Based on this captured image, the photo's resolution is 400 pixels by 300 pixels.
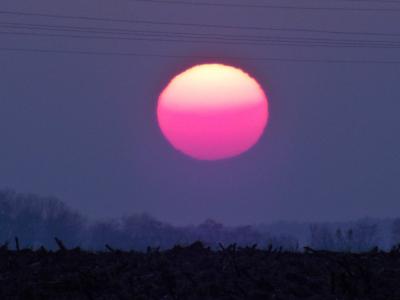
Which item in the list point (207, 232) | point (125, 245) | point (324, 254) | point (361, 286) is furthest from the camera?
point (207, 232)

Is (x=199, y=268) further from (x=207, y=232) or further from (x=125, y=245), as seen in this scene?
(x=207, y=232)

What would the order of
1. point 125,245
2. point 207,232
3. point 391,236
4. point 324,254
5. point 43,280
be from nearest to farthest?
point 43,280 < point 324,254 < point 125,245 < point 207,232 < point 391,236

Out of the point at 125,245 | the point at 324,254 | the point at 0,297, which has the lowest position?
the point at 0,297

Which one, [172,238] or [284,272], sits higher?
[172,238]

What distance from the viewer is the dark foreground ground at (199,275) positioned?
41.6 feet

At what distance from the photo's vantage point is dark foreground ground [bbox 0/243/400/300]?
12.7 meters

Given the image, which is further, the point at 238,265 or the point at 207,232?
the point at 207,232

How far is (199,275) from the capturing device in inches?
530

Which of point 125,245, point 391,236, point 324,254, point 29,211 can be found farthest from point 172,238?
point 324,254

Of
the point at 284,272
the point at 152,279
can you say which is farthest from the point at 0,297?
the point at 284,272

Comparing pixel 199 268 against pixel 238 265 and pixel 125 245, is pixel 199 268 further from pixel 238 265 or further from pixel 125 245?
pixel 125 245

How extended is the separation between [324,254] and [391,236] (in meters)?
87.4

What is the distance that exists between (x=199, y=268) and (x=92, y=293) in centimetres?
199

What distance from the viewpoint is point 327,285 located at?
13.1m
